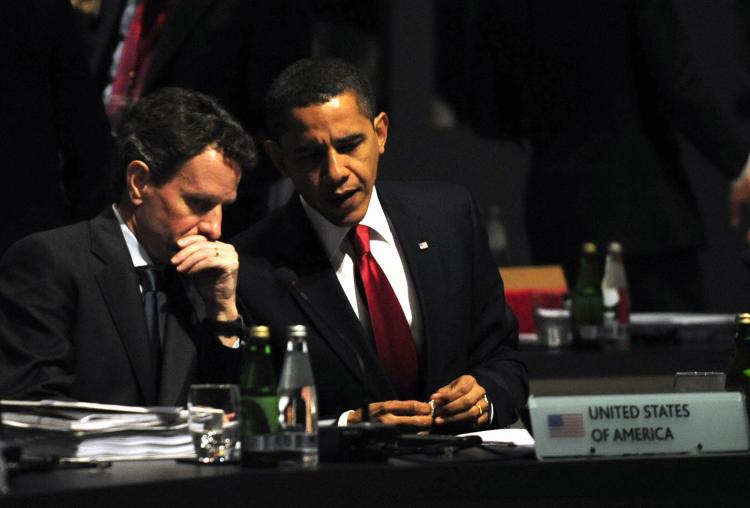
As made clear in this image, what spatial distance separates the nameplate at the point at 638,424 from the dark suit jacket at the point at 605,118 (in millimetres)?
2250

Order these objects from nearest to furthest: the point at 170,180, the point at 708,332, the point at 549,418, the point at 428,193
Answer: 1. the point at 549,418
2. the point at 170,180
3. the point at 428,193
4. the point at 708,332

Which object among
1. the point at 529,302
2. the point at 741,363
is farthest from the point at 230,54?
the point at 741,363

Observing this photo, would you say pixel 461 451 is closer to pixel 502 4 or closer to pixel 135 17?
pixel 135 17

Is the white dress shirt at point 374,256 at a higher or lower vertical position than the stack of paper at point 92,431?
higher

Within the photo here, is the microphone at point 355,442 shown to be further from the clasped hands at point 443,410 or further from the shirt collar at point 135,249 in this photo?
the shirt collar at point 135,249

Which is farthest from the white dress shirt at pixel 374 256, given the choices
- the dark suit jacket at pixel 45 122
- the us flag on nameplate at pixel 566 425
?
the dark suit jacket at pixel 45 122

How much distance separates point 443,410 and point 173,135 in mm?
659

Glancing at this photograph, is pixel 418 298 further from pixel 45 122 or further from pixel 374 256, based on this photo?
pixel 45 122

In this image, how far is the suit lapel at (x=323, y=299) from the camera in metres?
2.76

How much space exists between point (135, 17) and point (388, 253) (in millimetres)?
1464

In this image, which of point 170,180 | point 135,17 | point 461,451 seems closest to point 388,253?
point 170,180

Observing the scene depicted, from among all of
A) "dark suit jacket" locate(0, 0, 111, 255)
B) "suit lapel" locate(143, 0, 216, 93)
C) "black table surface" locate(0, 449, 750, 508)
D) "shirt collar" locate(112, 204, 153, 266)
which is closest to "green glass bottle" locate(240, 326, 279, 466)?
"black table surface" locate(0, 449, 750, 508)

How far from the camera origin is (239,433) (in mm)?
2217

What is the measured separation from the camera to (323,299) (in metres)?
2.82
